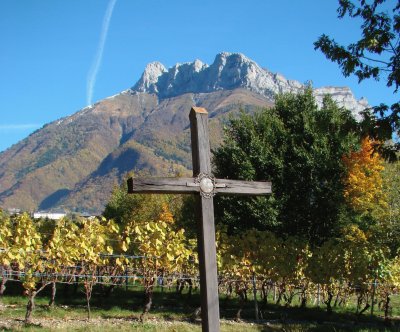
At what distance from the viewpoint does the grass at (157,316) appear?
44.6 ft

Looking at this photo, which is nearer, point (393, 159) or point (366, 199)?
Result: point (393, 159)

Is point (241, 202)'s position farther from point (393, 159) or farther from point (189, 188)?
point (189, 188)

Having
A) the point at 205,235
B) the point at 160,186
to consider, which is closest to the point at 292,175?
the point at 205,235

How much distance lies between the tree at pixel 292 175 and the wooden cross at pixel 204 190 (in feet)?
45.7

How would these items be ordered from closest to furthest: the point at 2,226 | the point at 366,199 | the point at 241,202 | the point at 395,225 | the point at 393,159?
the point at 393,159
the point at 2,226
the point at 395,225
the point at 241,202
the point at 366,199

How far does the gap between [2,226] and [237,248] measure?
8698mm

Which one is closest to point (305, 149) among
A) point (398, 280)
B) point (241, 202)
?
point (241, 202)

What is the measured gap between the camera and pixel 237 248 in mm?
18094

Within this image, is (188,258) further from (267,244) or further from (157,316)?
(267,244)

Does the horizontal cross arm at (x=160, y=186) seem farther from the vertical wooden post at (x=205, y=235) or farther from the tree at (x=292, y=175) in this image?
the tree at (x=292, y=175)

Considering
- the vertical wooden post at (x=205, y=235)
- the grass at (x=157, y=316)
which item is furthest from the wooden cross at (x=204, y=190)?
the grass at (x=157, y=316)

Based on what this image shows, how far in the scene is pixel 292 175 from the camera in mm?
21375

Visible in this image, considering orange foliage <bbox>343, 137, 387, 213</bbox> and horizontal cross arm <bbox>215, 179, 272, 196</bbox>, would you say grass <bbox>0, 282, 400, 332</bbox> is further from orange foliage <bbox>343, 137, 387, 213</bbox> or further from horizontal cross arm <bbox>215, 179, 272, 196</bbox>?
horizontal cross arm <bbox>215, 179, 272, 196</bbox>

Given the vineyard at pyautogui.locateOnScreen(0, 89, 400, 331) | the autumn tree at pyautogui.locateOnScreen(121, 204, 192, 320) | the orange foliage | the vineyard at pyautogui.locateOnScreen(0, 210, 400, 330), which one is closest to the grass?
the vineyard at pyautogui.locateOnScreen(0, 89, 400, 331)
